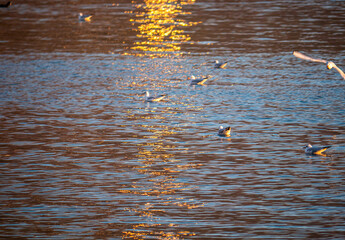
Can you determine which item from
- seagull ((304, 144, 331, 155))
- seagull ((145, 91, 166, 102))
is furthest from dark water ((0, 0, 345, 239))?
seagull ((145, 91, 166, 102))

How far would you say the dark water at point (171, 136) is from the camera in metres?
16.7

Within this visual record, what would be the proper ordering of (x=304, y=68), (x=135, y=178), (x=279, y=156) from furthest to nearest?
(x=304, y=68), (x=279, y=156), (x=135, y=178)

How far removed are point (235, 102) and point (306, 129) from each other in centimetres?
587

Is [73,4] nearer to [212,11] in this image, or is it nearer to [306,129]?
[212,11]

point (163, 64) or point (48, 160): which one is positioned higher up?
point (48, 160)

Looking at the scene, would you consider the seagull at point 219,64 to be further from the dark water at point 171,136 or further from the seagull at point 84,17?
the seagull at point 84,17

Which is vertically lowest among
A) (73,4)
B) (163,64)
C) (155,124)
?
(73,4)

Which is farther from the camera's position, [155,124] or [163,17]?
[163,17]

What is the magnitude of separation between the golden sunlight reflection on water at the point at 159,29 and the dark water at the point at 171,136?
Answer: 29 centimetres

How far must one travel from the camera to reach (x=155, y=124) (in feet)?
89.8

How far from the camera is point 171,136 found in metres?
25.3

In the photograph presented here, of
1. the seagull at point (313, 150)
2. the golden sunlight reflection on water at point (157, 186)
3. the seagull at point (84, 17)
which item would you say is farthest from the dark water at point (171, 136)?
the seagull at point (84, 17)

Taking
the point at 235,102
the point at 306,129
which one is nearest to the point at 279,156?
the point at 306,129

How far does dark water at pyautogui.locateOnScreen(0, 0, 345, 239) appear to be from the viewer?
16.7m
